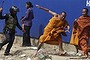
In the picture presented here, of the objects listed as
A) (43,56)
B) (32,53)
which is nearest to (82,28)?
(43,56)

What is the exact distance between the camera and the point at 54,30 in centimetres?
1227

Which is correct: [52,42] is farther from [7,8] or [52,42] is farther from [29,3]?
[7,8]

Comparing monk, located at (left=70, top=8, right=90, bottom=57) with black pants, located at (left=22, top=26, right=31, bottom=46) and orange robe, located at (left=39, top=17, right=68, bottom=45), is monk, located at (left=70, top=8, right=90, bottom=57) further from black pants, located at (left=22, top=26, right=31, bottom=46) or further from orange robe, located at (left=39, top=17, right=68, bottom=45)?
black pants, located at (left=22, top=26, right=31, bottom=46)

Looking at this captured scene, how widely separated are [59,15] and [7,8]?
11.6 feet

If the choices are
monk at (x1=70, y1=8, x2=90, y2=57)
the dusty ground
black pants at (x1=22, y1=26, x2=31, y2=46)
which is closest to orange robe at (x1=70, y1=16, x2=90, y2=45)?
monk at (x1=70, y1=8, x2=90, y2=57)

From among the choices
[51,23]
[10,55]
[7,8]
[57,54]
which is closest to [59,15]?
[51,23]

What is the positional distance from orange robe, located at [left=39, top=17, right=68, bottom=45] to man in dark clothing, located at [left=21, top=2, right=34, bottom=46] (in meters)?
1.45

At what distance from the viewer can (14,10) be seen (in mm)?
12547

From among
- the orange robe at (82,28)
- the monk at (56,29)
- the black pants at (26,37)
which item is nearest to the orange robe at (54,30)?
the monk at (56,29)

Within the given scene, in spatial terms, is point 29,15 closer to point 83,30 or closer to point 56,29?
point 56,29

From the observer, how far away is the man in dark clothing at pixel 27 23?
13.6m

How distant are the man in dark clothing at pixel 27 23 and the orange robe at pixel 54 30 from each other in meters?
1.45

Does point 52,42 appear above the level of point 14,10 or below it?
below

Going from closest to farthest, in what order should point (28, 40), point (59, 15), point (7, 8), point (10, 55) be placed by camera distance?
point (59, 15)
point (10, 55)
point (28, 40)
point (7, 8)
